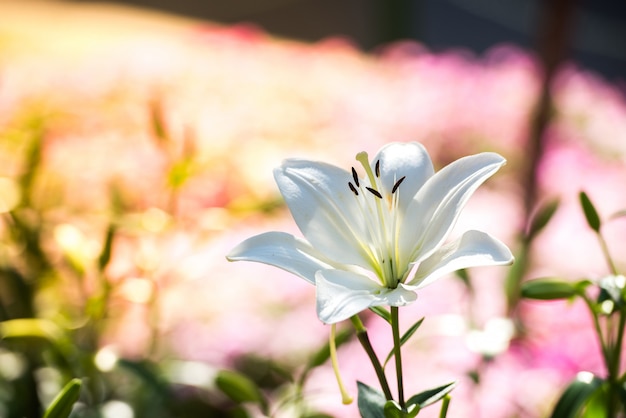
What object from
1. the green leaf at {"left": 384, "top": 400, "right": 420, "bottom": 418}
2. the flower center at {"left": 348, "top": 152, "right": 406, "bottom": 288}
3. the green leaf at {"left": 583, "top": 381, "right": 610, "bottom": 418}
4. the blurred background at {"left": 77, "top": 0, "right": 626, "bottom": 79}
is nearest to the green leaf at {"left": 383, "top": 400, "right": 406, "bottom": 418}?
the green leaf at {"left": 384, "top": 400, "right": 420, "bottom": 418}

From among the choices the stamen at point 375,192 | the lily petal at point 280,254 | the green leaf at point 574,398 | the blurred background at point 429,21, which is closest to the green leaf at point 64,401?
the lily petal at point 280,254

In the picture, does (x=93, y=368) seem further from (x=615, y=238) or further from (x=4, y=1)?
(x=4, y=1)

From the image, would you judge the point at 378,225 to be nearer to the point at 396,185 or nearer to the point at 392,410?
the point at 396,185

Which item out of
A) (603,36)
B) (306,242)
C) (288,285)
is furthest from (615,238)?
(603,36)

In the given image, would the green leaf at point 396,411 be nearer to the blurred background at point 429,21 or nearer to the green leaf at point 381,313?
the green leaf at point 381,313

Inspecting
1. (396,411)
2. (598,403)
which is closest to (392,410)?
(396,411)

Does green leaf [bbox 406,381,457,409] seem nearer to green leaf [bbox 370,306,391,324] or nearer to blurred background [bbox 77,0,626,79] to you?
green leaf [bbox 370,306,391,324]
